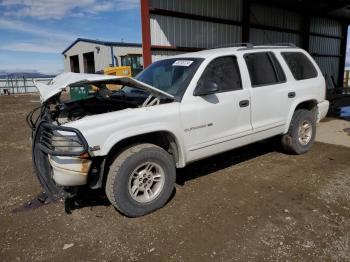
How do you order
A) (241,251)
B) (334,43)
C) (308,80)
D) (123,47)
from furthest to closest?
1. (123,47)
2. (334,43)
3. (308,80)
4. (241,251)

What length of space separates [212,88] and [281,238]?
73.1 inches

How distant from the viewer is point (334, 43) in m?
19.5

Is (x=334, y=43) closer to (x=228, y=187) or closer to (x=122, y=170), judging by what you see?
(x=228, y=187)

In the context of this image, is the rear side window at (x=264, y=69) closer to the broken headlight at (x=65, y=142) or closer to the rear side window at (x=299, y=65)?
the rear side window at (x=299, y=65)

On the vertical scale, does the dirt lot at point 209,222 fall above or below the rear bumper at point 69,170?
below

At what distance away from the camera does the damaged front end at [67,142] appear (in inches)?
125

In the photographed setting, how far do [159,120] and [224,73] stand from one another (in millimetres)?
1353

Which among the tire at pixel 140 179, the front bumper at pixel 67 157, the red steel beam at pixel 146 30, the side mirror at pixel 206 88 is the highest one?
the red steel beam at pixel 146 30

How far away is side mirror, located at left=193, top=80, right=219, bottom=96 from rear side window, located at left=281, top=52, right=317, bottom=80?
1.99 meters

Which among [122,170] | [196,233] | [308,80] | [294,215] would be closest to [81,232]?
[122,170]

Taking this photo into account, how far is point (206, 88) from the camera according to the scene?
157 inches

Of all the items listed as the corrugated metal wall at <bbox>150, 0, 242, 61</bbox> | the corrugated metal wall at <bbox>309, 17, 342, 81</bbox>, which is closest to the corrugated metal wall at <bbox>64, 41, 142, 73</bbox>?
the corrugated metal wall at <bbox>309, 17, 342, 81</bbox>

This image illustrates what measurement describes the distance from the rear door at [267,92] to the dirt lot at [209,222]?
0.81 meters

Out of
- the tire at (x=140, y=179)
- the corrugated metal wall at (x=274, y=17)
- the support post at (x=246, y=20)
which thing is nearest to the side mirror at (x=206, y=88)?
the tire at (x=140, y=179)
